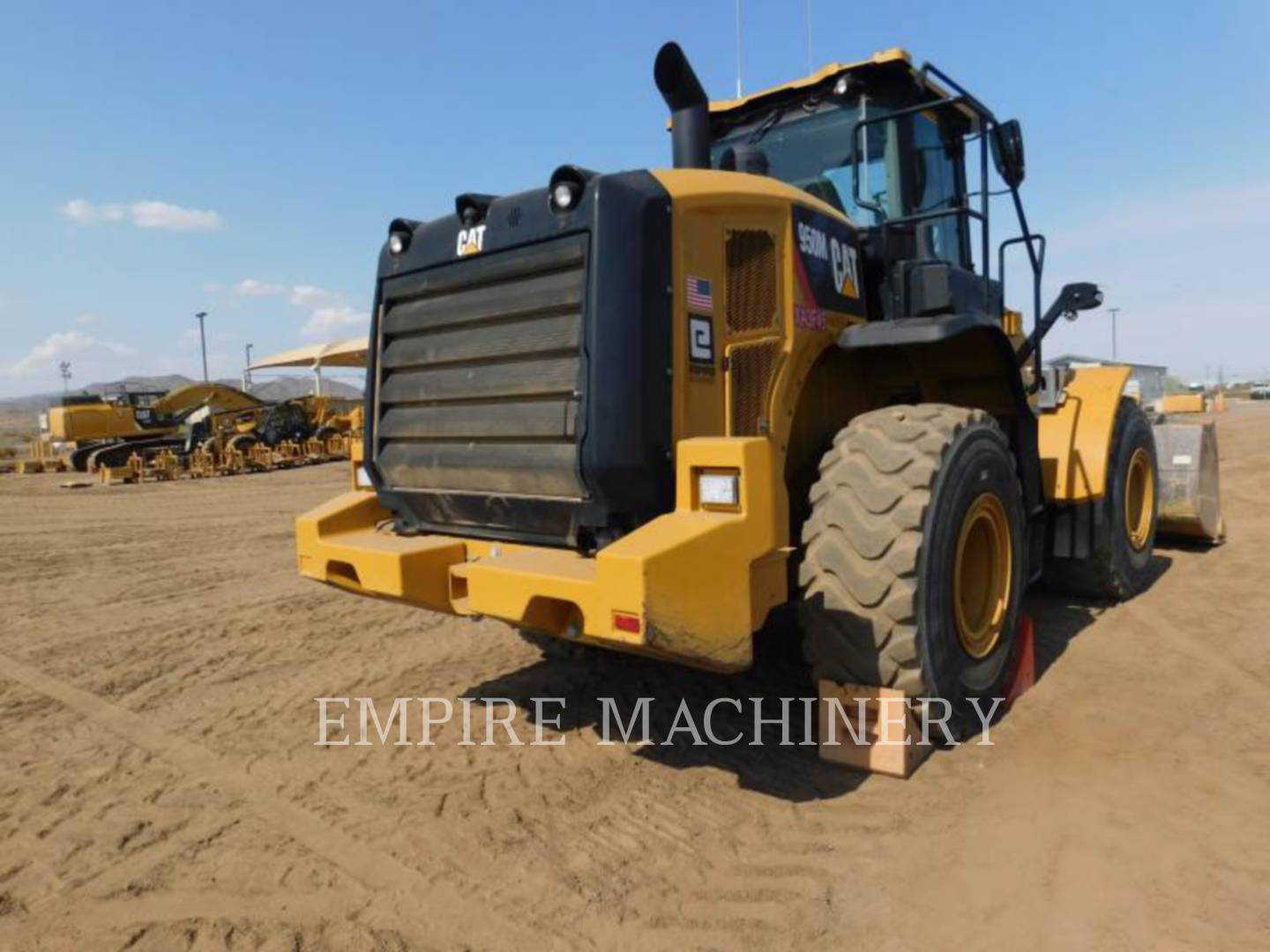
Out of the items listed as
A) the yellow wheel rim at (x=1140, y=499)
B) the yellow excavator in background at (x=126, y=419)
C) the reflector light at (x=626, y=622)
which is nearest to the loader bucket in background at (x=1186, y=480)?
the yellow wheel rim at (x=1140, y=499)

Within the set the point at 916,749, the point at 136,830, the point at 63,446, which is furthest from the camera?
the point at 63,446

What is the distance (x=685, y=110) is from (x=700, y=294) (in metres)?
1.19

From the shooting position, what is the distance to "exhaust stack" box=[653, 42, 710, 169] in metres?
4.11

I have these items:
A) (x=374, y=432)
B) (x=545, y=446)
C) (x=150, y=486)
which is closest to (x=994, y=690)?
(x=545, y=446)

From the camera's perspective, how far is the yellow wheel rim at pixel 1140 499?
6.47m

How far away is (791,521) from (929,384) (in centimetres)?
127

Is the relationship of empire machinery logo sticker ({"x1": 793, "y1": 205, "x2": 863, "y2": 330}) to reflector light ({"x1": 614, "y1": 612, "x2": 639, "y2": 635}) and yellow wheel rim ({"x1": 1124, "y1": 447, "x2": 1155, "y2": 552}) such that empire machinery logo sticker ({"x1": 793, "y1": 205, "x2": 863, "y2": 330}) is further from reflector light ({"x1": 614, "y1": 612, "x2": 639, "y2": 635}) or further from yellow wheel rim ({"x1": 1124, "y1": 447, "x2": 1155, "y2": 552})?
yellow wheel rim ({"x1": 1124, "y1": 447, "x2": 1155, "y2": 552})

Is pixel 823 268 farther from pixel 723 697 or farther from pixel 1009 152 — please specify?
pixel 723 697

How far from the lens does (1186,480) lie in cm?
766

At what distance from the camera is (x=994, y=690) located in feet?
13.3

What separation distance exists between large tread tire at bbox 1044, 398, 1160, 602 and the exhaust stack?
129 inches

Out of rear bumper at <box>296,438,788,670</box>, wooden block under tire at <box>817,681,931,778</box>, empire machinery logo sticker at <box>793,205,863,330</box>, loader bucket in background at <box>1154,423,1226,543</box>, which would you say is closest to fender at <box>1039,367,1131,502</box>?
empire machinery logo sticker at <box>793,205,863,330</box>

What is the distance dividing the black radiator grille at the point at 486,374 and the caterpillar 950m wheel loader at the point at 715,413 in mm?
Result: 12

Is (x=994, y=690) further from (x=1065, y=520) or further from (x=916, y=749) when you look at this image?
(x=1065, y=520)
